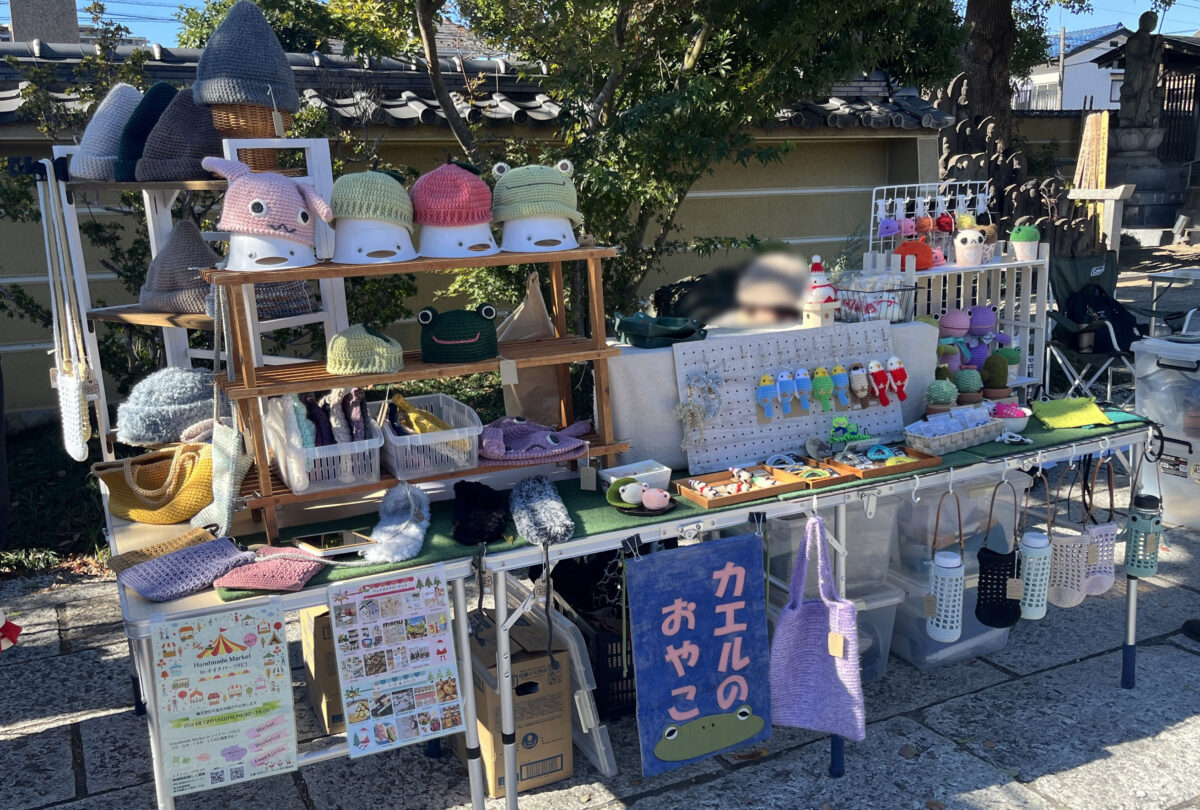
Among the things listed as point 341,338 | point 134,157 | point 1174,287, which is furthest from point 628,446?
point 1174,287

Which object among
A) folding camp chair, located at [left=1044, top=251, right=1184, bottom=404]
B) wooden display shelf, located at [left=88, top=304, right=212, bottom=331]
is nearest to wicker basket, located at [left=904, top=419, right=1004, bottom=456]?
wooden display shelf, located at [left=88, top=304, right=212, bottom=331]

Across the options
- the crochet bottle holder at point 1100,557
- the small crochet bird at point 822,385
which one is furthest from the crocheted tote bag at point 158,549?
the crochet bottle holder at point 1100,557

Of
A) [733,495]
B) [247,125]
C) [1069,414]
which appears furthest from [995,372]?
[247,125]

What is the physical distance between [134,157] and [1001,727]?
13.1ft

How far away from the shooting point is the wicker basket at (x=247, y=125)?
138 inches

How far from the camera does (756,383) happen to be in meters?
3.71

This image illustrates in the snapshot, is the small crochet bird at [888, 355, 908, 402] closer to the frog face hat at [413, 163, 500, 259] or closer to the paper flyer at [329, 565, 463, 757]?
the frog face hat at [413, 163, 500, 259]

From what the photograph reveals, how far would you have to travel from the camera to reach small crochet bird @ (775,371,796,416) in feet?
12.0

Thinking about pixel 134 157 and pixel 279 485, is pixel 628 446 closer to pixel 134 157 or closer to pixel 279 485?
pixel 279 485

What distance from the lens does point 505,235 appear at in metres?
3.33

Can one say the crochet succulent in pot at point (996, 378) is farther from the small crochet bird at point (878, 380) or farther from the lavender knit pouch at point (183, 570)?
the lavender knit pouch at point (183, 570)

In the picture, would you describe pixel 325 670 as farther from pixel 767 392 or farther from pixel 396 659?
pixel 767 392

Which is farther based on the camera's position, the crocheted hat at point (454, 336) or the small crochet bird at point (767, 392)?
the small crochet bird at point (767, 392)

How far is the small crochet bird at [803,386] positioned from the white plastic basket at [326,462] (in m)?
1.60
